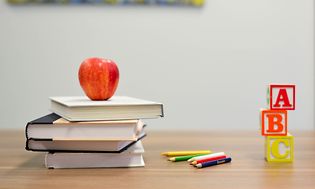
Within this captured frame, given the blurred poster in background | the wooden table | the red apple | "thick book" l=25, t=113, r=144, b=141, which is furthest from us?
the blurred poster in background

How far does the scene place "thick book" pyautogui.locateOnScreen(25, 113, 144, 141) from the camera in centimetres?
71

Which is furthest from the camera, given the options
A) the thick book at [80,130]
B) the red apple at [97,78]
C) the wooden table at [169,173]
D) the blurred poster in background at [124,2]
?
the blurred poster in background at [124,2]

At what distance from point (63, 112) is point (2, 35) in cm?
182

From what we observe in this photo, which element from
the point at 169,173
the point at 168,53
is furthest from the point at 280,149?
the point at 168,53

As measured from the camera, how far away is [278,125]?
30.8 inches

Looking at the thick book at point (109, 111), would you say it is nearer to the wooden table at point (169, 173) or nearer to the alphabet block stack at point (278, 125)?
the wooden table at point (169, 173)

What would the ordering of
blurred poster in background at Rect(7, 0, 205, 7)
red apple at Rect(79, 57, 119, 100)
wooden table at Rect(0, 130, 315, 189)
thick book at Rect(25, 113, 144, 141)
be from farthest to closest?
blurred poster in background at Rect(7, 0, 205, 7) → red apple at Rect(79, 57, 119, 100) → thick book at Rect(25, 113, 144, 141) → wooden table at Rect(0, 130, 315, 189)

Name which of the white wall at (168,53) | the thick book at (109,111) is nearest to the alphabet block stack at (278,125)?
the thick book at (109,111)

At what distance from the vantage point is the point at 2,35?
242 cm

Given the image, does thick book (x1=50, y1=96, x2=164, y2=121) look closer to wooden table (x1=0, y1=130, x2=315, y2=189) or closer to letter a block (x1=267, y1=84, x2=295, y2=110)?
wooden table (x1=0, y1=130, x2=315, y2=189)

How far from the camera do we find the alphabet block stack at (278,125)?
0.77 meters

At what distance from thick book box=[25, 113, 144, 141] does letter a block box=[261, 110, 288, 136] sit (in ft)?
0.79

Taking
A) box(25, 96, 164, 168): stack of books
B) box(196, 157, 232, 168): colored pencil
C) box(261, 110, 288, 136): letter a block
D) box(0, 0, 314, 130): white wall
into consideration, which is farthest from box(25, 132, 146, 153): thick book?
box(0, 0, 314, 130): white wall

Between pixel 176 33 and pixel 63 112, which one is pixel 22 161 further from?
pixel 176 33
